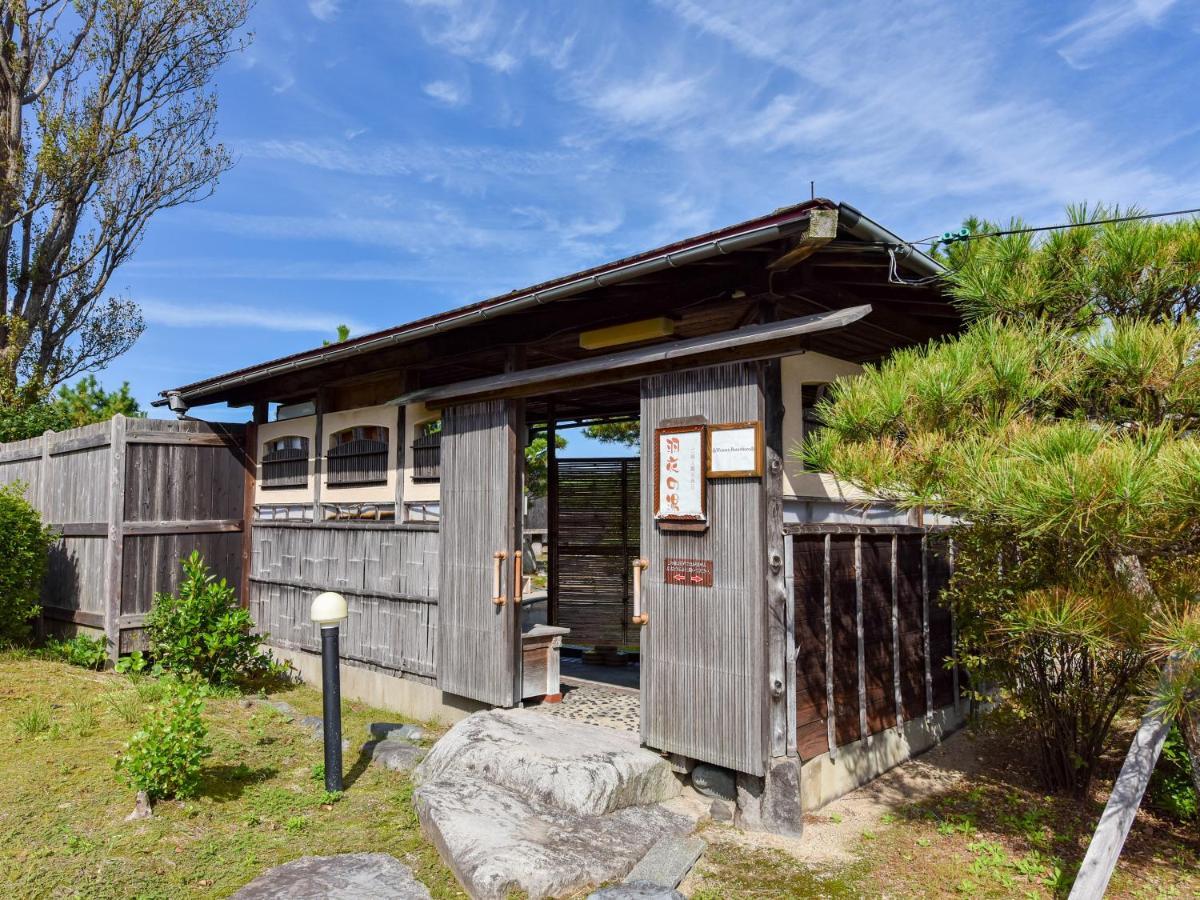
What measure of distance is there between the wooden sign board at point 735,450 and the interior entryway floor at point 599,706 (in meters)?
2.10

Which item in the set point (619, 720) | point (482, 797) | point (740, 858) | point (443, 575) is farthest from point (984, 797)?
point (443, 575)

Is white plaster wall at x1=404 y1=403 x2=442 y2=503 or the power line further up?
the power line

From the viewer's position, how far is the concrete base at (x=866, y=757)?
5.22 metres

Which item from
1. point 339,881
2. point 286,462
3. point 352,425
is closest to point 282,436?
point 286,462

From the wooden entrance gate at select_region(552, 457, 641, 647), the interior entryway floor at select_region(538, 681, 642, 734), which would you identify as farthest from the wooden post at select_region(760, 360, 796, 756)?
the wooden entrance gate at select_region(552, 457, 641, 647)

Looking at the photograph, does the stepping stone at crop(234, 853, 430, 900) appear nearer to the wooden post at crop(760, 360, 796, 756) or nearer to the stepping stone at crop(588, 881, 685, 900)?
the stepping stone at crop(588, 881, 685, 900)

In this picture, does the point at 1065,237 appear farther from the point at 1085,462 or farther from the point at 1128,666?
the point at 1128,666

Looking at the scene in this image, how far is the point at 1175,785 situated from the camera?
5.07 m

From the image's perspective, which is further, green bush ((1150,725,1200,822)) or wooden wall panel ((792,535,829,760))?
wooden wall panel ((792,535,829,760))

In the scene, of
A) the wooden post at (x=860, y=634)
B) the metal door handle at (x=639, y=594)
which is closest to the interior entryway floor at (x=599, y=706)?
the metal door handle at (x=639, y=594)

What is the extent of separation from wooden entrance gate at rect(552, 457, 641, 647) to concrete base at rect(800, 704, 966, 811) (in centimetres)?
398

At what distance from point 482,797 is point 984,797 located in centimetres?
344

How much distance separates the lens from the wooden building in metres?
4.98

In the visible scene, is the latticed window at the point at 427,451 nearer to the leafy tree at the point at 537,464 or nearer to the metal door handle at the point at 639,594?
the metal door handle at the point at 639,594
